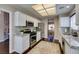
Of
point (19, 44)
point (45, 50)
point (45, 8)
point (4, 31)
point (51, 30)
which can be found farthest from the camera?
point (51, 30)

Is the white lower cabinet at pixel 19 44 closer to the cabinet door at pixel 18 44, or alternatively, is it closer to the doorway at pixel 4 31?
the cabinet door at pixel 18 44

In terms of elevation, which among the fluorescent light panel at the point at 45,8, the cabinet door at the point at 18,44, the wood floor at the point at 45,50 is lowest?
the wood floor at the point at 45,50

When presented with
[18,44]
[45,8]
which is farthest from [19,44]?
[45,8]

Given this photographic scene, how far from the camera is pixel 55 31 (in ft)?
18.3

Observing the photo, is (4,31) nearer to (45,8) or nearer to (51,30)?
(45,8)

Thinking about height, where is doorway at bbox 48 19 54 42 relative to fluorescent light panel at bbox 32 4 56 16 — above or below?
below

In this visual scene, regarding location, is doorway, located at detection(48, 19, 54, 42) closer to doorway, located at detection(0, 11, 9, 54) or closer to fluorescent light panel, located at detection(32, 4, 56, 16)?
fluorescent light panel, located at detection(32, 4, 56, 16)

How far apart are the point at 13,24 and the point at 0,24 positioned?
26.0 inches

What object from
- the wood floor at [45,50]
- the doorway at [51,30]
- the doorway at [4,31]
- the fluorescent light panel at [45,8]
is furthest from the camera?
the doorway at [51,30]

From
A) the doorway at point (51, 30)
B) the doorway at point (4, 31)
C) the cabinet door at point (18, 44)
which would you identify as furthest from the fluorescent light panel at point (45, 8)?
the doorway at point (51, 30)

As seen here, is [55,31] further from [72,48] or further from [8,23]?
[72,48]

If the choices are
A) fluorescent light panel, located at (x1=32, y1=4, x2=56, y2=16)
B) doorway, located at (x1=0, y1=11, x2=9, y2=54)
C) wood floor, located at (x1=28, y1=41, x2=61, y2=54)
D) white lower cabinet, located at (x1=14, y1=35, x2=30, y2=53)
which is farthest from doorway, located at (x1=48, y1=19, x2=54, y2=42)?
doorway, located at (x1=0, y1=11, x2=9, y2=54)
